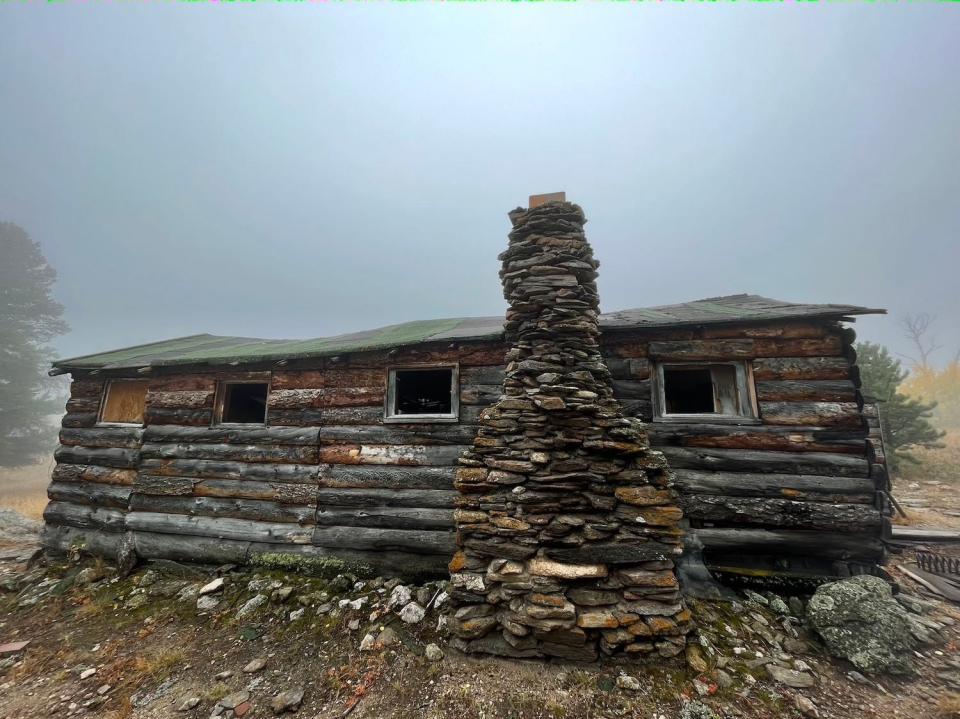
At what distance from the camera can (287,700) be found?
13.7 feet

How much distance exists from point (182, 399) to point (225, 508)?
2.61 metres

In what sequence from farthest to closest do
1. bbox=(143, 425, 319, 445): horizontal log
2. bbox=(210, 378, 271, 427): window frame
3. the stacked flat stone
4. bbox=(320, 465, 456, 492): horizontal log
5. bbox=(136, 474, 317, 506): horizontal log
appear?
bbox=(210, 378, 271, 427): window frame
bbox=(143, 425, 319, 445): horizontal log
bbox=(136, 474, 317, 506): horizontal log
bbox=(320, 465, 456, 492): horizontal log
the stacked flat stone

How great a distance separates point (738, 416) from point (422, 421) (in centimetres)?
542

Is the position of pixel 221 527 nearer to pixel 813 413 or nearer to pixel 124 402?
pixel 124 402

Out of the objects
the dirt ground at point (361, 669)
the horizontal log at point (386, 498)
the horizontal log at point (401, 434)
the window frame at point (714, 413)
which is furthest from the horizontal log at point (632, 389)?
the horizontal log at point (386, 498)

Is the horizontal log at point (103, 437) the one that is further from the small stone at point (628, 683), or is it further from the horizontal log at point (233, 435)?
the small stone at point (628, 683)

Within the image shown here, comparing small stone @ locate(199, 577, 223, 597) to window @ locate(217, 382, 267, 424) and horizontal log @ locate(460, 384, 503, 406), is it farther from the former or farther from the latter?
horizontal log @ locate(460, 384, 503, 406)

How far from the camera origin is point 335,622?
539cm

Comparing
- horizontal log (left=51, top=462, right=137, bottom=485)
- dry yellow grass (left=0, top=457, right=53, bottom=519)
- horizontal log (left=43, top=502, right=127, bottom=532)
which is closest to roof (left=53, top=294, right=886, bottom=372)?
horizontal log (left=51, top=462, right=137, bottom=485)

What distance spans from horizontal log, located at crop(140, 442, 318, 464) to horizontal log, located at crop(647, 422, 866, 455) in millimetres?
6493

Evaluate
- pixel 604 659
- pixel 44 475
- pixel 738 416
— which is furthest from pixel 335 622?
pixel 44 475

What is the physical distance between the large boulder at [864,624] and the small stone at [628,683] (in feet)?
8.59

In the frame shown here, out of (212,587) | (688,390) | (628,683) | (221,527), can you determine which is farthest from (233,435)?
(688,390)

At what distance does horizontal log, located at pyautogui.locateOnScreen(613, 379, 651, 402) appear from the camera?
20.3ft
